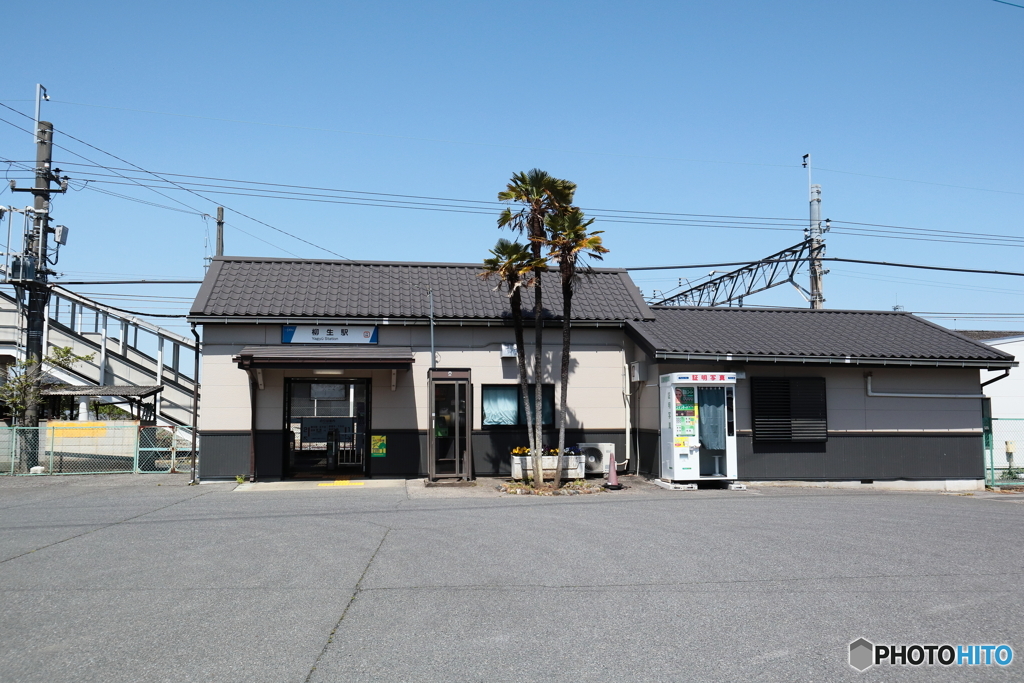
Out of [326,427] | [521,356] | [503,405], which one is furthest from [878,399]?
[326,427]

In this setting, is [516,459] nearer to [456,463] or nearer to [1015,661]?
[456,463]

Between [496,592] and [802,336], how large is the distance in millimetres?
14164

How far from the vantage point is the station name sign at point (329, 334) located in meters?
17.8

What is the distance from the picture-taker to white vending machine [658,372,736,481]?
16.6 meters

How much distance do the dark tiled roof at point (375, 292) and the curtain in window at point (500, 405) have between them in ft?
5.57

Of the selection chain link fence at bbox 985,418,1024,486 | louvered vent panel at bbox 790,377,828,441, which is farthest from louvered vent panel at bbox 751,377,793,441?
chain link fence at bbox 985,418,1024,486

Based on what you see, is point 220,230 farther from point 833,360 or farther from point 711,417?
point 833,360

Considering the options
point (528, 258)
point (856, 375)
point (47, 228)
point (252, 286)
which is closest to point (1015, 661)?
point (528, 258)

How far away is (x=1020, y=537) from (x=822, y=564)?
12.3ft

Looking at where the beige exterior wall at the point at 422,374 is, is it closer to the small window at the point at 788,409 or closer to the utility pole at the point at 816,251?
the small window at the point at 788,409

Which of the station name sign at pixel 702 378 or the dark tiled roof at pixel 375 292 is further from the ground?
the dark tiled roof at pixel 375 292

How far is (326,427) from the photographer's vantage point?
21.8m

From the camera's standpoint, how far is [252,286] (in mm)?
18812
